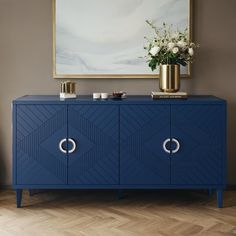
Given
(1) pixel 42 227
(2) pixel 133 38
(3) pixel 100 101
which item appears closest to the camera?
(1) pixel 42 227

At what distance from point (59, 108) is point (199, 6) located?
1379mm

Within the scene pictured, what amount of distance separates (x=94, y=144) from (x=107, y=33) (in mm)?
928

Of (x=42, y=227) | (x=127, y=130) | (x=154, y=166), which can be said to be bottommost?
(x=42, y=227)

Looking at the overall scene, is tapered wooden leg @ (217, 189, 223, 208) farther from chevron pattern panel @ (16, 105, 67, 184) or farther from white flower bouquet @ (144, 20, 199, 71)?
chevron pattern panel @ (16, 105, 67, 184)

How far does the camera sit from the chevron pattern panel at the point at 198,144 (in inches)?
128

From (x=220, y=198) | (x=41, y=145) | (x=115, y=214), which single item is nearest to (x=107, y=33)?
(x=41, y=145)

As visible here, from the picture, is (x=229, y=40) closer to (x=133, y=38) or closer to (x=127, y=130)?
(x=133, y=38)

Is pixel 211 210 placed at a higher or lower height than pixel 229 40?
lower

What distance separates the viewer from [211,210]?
10.8 ft

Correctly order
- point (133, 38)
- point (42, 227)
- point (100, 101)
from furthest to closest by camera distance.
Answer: point (133, 38) < point (100, 101) < point (42, 227)

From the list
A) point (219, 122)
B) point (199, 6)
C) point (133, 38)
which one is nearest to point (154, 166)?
point (219, 122)

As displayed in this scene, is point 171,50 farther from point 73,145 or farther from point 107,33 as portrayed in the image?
point 73,145

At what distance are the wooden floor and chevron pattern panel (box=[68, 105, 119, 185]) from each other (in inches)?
9.5

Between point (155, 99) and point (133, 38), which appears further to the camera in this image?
point (133, 38)
